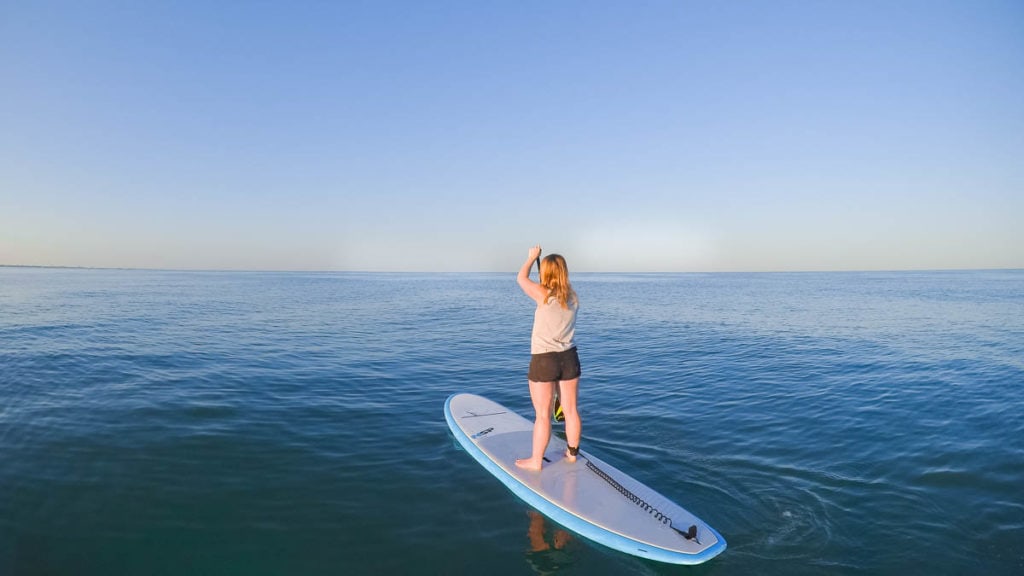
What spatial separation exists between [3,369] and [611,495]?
17274 mm

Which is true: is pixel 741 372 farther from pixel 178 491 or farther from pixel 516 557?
pixel 178 491

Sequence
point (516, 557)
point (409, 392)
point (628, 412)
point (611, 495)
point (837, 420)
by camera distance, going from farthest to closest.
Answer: point (409, 392)
point (628, 412)
point (837, 420)
point (611, 495)
point (516, 557)

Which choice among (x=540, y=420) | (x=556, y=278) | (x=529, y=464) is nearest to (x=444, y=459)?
(x=529, y=464)

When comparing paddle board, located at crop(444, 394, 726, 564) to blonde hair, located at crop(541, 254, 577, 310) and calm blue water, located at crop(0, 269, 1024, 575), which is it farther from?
blonde hair, located at crop(541, 254, 577, 310)

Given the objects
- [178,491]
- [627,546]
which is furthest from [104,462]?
[627,546]

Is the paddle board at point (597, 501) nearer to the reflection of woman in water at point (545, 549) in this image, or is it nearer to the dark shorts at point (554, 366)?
the reflection of woman in water at point (545, 549)

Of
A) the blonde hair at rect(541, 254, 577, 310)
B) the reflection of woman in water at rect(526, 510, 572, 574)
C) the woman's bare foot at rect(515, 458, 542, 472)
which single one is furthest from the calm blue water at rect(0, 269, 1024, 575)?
the blonde hair at rect(541, 254, 577, 310)

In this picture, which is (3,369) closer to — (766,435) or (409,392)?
(409,392)

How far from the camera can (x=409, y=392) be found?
12906 millimetres

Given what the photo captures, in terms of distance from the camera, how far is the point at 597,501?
6336 millimetres

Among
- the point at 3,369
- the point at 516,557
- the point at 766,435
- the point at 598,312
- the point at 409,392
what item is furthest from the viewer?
the point at 598,312

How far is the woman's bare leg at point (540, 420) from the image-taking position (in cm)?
671

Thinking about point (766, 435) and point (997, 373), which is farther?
point (997, 373)

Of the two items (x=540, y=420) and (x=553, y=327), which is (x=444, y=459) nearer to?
(x=540, y=420)
